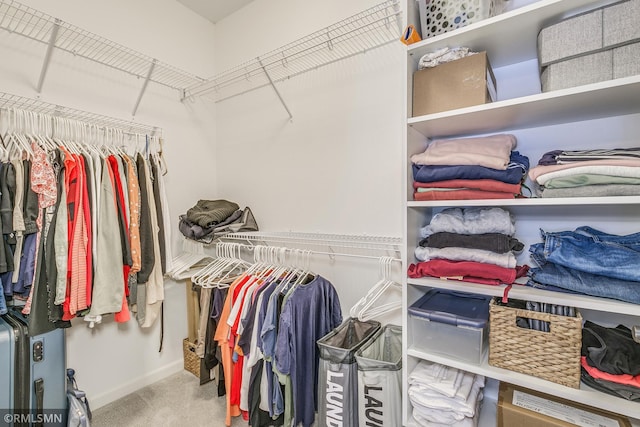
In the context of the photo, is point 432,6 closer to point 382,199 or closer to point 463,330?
point 382,199

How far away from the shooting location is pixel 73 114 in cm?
186

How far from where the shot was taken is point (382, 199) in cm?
179

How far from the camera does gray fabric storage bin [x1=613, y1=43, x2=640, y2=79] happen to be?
35.4 inches

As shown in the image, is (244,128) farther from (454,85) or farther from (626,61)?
(626,61)

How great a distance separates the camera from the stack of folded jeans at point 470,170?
114 centimetres

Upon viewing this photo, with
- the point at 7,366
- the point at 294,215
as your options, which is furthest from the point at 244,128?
the point at 7,366

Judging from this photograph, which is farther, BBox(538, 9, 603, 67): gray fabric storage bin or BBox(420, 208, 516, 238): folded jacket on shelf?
BBox(420, 208, 516, 238): folded jacket on shelf

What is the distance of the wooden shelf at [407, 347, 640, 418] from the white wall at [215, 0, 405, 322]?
0.73 m

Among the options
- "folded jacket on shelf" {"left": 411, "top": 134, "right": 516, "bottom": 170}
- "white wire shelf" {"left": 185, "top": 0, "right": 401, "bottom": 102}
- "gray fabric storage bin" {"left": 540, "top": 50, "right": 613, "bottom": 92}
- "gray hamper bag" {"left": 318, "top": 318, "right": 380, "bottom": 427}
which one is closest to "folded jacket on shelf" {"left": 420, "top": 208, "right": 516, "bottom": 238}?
"folded jacket on shelf" {"left": 411, "top": 134, "right": 516, "bottom": 170}

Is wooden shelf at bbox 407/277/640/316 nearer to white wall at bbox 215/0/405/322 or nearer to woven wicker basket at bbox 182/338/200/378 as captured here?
white wall at bbox 215/0/405/322

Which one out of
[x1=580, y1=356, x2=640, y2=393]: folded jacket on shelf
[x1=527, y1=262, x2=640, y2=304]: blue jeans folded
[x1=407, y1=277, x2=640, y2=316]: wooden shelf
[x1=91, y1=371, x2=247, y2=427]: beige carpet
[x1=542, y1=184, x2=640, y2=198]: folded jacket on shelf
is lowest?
[x1=91, y1=371, x2=247, y2=427]: beige carpet

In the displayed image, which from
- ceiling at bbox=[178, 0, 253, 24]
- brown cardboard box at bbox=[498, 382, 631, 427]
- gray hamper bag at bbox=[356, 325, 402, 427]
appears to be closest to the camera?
brown cardboard box at bbox=[498, 382, 631, 427]

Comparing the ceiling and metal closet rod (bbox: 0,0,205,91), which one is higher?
the ceiling

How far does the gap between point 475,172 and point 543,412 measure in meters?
0.88
